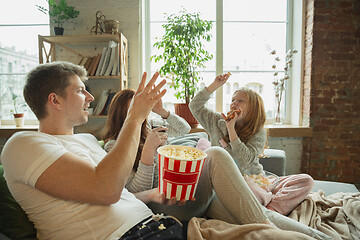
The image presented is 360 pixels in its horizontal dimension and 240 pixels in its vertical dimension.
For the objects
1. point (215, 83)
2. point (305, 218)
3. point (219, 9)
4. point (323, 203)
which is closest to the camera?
point (305, 218)

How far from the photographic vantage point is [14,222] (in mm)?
951

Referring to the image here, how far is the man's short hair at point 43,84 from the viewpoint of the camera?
3.08 feet

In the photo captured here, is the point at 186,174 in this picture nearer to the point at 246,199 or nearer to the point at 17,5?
the point at 246,199

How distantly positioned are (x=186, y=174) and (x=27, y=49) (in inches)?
128

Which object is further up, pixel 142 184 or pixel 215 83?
pixel 215 83

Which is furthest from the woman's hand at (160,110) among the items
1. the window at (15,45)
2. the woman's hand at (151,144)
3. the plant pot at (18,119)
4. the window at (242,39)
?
the window at (15,45)

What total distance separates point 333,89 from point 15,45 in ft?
13.3

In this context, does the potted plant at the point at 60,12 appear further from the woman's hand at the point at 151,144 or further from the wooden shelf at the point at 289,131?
the woman's hand at the point at 151,144

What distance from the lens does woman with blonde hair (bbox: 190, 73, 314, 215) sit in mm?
1495

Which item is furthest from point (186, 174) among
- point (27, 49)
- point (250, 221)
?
point (27, 49)

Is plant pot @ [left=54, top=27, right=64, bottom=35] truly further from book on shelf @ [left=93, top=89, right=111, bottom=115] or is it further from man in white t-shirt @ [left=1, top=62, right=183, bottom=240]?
man in white t-shirt @ [left=1, top=62, right=183, bottom=240]

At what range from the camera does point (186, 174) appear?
92 centimetres

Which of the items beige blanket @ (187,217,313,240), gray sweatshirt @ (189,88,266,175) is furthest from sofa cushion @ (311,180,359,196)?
beige blanket @ (187,217,313,240)

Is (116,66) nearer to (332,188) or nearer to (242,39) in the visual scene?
(242,39)
